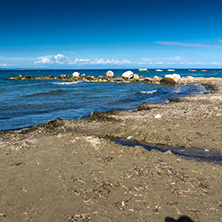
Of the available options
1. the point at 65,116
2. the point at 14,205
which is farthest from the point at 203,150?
the point at 65,116

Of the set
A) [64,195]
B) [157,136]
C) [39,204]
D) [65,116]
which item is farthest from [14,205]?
[65,116]

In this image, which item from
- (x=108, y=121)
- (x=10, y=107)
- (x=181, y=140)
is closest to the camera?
(x=181, y=140)

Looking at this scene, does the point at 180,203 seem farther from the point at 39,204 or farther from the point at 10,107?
the point at 10,107

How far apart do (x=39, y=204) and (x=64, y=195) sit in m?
0.78

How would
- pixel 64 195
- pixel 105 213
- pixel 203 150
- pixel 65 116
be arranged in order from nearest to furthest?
pixel 105 213
pixel 64 195
pixel 203 150
pixel 65 116

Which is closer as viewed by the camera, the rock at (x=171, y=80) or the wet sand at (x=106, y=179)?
the wet sand at (x=106, y=179)

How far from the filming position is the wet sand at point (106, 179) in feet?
18.9

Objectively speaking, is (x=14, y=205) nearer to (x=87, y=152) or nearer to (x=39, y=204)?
(x=39, y=204)

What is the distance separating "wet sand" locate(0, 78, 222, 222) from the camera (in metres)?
5.75

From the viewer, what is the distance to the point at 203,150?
1028 cm

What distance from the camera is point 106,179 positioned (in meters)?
7.37

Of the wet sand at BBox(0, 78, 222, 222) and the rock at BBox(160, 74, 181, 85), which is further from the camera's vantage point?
Answer: the rock at BBox(160, 74, 181, 85)

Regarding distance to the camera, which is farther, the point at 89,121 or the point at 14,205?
the point at 89,121

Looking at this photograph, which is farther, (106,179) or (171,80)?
(171,80)
